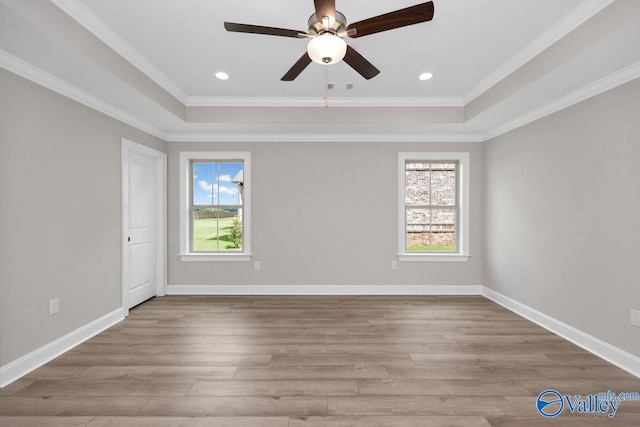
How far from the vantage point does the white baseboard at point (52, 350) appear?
7.07 feet

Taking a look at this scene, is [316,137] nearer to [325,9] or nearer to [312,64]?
[312,64]

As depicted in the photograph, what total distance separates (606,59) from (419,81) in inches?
59.9

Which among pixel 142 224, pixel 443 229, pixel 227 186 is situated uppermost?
pixel 227 186

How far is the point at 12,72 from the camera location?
7.14 feet

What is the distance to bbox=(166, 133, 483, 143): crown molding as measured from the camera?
14.2 feet

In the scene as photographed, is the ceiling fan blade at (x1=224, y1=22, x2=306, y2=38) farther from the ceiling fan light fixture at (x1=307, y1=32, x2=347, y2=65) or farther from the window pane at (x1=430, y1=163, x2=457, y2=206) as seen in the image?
the window pane at (x1=430, y1=163, x2=457, y2=206)

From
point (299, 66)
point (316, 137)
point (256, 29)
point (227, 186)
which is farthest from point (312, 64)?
point (227, 186)

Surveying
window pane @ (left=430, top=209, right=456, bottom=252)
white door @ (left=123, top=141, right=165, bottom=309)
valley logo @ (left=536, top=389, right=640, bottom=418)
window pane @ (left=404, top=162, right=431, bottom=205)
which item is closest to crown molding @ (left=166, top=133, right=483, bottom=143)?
window pane @ (left=404, top=162, right=431, bottom=205)

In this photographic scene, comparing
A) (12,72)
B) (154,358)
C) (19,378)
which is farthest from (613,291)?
(12,72)

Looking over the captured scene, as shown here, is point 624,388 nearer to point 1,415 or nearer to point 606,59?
point 606,59

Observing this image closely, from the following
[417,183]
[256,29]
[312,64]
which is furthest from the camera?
[417,183]

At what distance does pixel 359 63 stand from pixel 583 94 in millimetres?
2257

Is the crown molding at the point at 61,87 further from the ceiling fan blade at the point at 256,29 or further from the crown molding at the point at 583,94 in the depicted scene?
the crown molding at the point at 583,94

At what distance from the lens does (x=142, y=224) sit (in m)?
3.95
